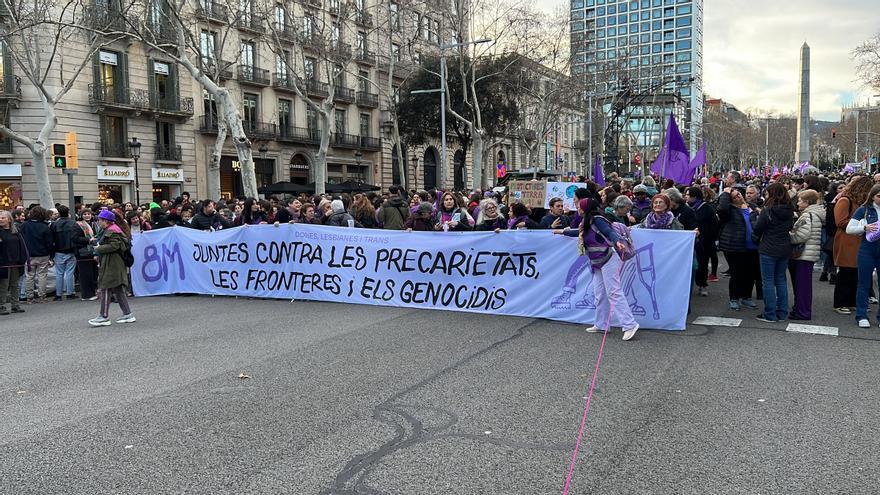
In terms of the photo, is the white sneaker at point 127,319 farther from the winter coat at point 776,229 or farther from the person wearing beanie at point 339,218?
the winter coat at point 776,229

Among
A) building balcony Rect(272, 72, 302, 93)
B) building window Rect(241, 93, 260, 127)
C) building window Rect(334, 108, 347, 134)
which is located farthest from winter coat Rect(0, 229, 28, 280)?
building window Rect(334, 108, 347, 134)

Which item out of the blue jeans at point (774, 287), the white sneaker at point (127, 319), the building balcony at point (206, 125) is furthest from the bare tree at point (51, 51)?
the blue jeans at point (774, 287)

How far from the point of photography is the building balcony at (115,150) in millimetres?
33150

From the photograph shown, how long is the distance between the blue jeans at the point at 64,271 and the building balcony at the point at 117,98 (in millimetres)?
23651

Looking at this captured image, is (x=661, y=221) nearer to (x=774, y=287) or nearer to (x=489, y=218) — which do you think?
(x=774, y=287)

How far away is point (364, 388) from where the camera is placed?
5453 millimetres

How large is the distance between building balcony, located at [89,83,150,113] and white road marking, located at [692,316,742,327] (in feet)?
105

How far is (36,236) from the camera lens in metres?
11.5

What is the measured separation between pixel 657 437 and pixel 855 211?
515 centimetres

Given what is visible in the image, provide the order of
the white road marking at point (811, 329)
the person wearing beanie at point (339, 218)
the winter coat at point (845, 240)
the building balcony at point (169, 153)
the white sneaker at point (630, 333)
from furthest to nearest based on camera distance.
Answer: the building balcony at point (169, 153)
the person wearing beanie at point (339, 218)
the winter coat at point (845, 240)
the white road marking at point (811, 329)
the white sneaker at point (630, 333)

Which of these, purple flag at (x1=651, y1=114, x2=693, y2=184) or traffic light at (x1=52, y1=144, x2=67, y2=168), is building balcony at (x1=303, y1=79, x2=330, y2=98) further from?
purple flag at (x1=651, y1=114, x2=693, y2=184)

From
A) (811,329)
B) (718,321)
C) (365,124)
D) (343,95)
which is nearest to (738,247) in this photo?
(718,321)

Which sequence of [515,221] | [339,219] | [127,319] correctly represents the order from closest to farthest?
[127,319] < [515,221] < [339,219]

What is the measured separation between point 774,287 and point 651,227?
170 centimetres
